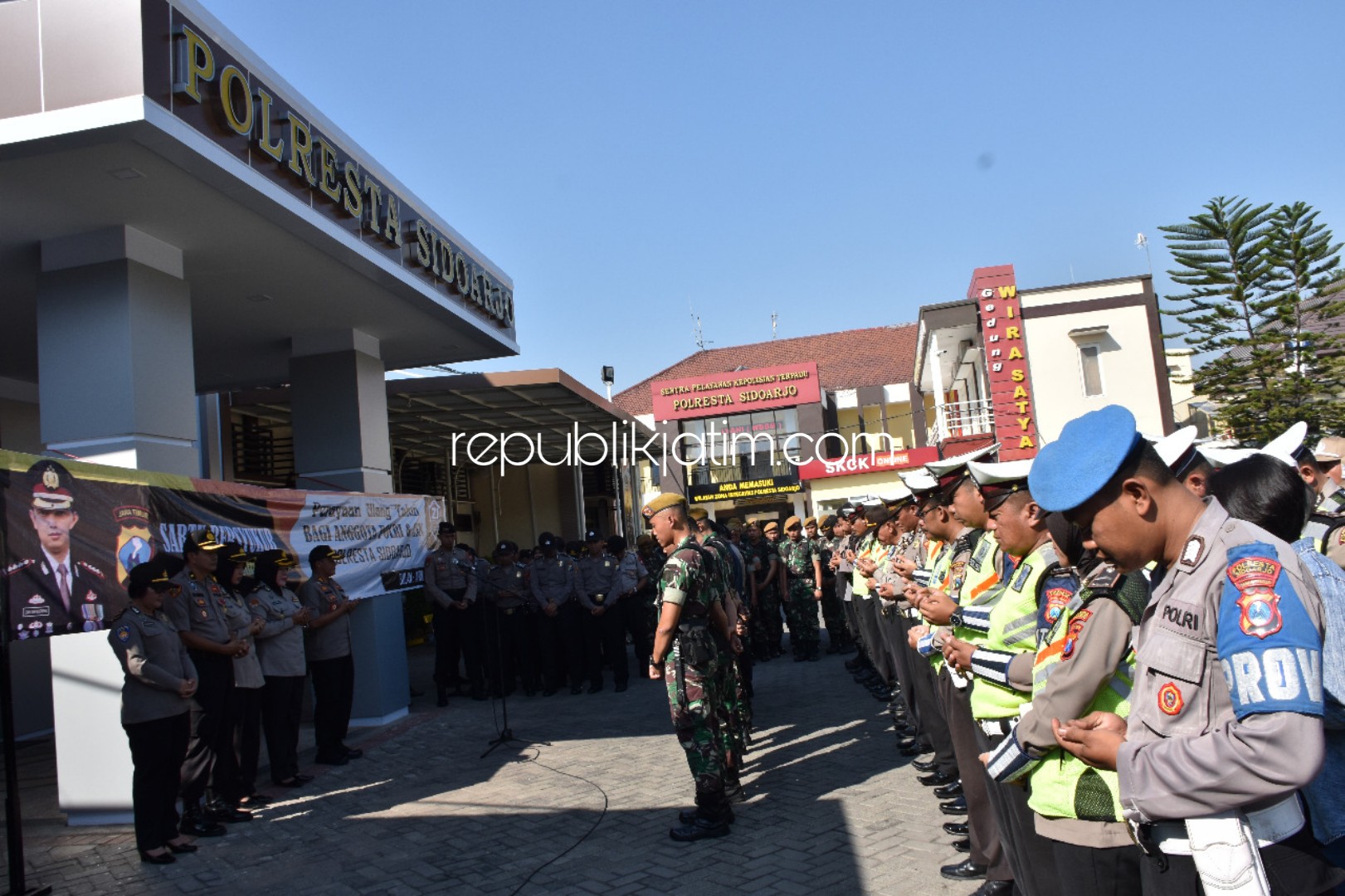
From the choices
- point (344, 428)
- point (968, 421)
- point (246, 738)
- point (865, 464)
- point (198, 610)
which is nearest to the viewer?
point (198, 610)

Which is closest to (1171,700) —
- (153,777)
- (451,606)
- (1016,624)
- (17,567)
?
(1016,624)

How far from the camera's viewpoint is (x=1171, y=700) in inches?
74.1

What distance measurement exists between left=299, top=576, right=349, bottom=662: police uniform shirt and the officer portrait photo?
7.51 feet

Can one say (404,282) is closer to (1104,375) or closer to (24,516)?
(24,516)

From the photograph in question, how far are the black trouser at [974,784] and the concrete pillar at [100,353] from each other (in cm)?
585

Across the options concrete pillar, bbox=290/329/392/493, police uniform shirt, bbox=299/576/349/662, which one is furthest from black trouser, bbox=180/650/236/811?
concrete pillar, bbox=290/329/392/493

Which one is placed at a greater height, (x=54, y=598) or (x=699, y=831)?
(x=54, y=598)

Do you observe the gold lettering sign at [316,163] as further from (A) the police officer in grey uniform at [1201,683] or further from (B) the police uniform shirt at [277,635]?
(A) the police officer in grey uniform at [1201,683]

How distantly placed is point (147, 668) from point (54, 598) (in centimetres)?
69

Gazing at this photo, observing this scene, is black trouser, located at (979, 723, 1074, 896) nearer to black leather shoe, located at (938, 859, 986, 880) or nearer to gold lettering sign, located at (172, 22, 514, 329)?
black leather shoe, located at (938, 859, 986, 880)

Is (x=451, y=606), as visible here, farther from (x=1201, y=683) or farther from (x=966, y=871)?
(x=1201, y=683)

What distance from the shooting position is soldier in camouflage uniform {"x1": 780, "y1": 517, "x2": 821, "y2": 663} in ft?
43.0

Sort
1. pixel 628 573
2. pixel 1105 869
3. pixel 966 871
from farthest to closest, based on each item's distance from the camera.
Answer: pixel 628 573, pixel 966 871, pixel 1105 869

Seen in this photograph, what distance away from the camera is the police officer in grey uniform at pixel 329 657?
27.1 feet
